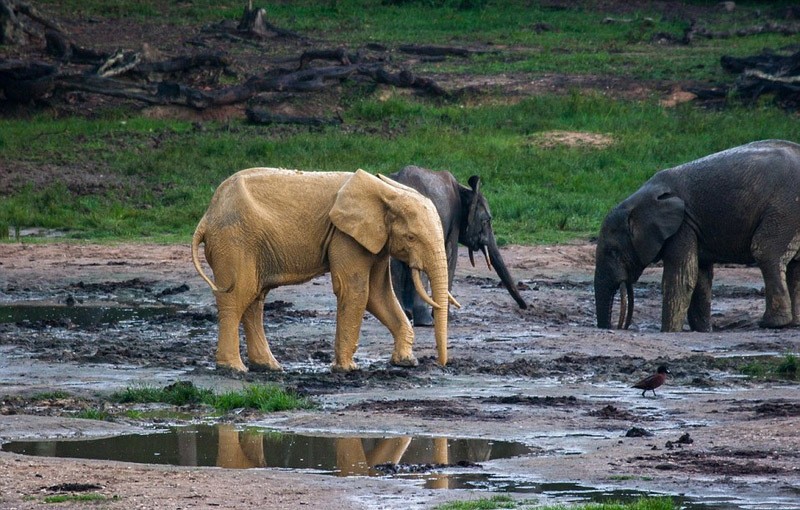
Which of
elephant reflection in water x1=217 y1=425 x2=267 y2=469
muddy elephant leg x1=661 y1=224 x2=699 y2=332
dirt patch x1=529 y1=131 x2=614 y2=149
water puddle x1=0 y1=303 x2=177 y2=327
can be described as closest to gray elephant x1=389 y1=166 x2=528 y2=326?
muddy elephant leg x1=661 y1=224 x2=699 y2=332

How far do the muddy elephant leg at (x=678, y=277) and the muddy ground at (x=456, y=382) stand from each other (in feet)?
1.62

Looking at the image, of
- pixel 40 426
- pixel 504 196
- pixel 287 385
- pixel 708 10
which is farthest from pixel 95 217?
pixel 708 10

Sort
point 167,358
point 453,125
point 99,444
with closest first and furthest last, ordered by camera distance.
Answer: point 99,444 → point 167,358 → point 453,125

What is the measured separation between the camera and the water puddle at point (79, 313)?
1570 cm

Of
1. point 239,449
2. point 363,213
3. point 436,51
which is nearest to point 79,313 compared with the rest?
point 363,213

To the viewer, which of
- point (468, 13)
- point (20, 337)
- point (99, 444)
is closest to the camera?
point (99, 444)

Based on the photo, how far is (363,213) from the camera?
12211mm

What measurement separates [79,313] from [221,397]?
5.82 m

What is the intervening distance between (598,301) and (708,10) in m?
23.2

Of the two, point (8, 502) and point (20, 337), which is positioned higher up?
point (8, 502)

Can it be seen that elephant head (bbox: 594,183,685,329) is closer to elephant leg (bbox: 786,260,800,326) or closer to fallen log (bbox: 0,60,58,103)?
elephant leg (bbox: 786,260,800,326)

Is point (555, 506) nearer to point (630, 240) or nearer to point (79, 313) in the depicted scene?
point (630, 240)

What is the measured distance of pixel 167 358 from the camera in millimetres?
13203

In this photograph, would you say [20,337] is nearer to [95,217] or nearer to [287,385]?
[287,385]
